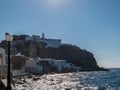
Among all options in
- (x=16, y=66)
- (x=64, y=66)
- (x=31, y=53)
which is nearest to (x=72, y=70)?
(x=64, y=66)

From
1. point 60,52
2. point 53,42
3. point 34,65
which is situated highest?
point 53,42

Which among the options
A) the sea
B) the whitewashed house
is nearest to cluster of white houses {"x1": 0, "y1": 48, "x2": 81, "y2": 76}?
the whitewashed house

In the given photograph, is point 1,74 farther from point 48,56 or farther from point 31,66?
point 48,56

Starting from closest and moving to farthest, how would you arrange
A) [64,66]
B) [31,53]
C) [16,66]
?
[16,66] → [64,66] → [31,53]

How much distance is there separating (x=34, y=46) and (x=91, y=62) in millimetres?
42484

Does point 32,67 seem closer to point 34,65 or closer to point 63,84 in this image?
point 34,65

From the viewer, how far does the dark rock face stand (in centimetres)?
15225

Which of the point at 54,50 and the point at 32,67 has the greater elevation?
the point at 54,50

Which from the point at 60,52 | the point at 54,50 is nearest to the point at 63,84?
the point at 54,50

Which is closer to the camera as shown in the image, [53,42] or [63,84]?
[63,84]

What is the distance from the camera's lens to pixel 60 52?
170 metres

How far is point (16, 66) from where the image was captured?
9981cm

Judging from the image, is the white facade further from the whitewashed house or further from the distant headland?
the whitewashed house

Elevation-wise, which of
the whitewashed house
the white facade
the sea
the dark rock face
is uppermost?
the white facade
